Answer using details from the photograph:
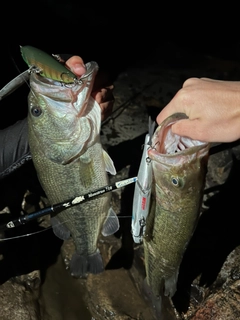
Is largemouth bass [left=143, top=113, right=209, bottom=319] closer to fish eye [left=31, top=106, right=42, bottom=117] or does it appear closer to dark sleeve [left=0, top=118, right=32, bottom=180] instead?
fish eye [left=31, top=106, right=42, bottom=117]

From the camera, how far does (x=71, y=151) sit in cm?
272

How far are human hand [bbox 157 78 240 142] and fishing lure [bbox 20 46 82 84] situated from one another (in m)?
0.72

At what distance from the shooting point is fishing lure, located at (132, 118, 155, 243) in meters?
2.40

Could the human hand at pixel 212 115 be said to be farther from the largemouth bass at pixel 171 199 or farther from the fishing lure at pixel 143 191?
the fishing lure at pixel 143 191

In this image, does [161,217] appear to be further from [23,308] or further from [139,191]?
[23,308]

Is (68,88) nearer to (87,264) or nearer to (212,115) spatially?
(212,115)

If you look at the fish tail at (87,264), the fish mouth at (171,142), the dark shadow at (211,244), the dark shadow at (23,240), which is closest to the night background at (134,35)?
the dark shadow at (23,240)

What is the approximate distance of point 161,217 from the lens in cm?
267

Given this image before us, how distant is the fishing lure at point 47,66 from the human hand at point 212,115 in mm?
717

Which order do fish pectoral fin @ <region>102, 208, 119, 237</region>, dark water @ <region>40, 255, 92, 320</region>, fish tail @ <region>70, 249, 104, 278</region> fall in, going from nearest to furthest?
fish pectoral fin @ <region>102, 208, 119, 237</region>, fish tail @ <region>70, 249, 104, 278</region>, dark water @ <region>40, 255, 92, 320</region>

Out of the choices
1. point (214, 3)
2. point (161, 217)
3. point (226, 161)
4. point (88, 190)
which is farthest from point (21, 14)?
point (161, 217)

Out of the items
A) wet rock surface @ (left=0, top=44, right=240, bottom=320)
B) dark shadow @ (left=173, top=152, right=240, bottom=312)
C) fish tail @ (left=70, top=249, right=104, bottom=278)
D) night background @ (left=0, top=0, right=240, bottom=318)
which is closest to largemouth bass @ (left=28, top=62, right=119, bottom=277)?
fish tail @ (left=70, top=249, right=104, bottom=278)

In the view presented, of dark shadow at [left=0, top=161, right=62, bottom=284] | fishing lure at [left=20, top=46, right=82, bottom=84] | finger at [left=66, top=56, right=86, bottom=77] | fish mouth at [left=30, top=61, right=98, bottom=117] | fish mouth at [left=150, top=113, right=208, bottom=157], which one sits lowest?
dark shadow at [left=0, top=161, right=62, bottom=284]

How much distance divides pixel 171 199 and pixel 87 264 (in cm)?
101
